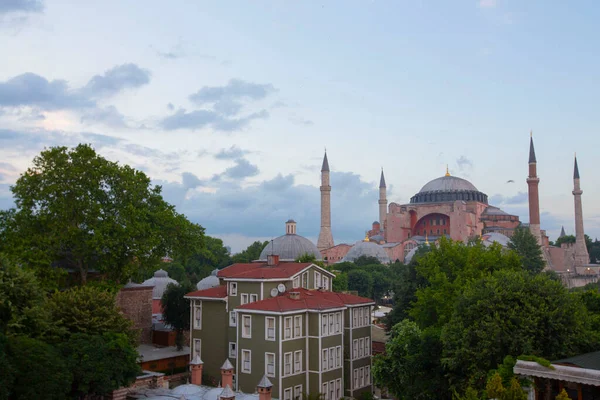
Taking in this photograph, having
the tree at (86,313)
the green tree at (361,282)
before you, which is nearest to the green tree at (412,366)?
the tree at (86,313)

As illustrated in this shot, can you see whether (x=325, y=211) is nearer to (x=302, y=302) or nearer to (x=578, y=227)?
(x=578, y=227)

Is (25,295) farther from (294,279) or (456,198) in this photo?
(456,198)

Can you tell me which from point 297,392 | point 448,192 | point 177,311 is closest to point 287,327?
point 297,392

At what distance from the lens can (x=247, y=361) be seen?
26078 millimetres

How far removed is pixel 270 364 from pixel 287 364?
0.73m

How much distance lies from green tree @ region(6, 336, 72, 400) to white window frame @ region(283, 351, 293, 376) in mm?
9114

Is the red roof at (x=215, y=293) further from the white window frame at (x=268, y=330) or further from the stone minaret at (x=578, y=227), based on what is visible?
the stone minaret at (x=578, y=227)

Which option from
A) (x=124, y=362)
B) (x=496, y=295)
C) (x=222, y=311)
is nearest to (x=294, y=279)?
(x=222, y=311)

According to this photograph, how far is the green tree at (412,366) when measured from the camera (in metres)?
22.3

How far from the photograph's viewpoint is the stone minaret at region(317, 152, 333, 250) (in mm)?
86062

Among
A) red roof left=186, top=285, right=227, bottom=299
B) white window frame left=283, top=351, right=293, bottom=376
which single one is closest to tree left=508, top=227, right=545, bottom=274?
red roof left=186, top=285, right=227, bottom=299

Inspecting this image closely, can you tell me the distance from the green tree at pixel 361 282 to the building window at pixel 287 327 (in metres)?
34.0

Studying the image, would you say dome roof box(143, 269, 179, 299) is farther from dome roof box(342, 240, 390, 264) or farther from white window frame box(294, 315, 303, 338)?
dome roof box(342, 240, 390, 264)

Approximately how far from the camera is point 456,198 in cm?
9694
